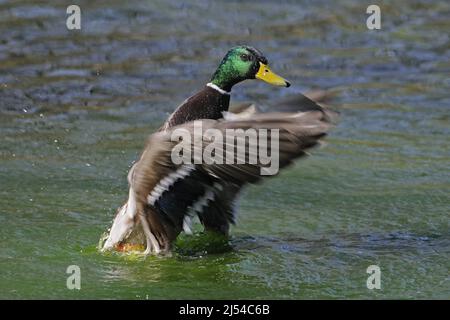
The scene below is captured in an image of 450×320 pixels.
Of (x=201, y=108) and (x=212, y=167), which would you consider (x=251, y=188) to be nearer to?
(x=201, y=108)

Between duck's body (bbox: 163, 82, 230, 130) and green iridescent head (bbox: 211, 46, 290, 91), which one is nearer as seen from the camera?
duck's body (bbox: 163, 82, 230, 130)

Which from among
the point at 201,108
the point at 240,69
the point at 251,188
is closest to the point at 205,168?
the point at 201,108

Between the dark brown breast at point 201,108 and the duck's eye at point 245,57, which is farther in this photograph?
the duck's eye at point 245,57

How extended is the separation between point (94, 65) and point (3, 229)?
4.78 metres

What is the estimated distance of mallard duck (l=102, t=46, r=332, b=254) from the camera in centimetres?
566

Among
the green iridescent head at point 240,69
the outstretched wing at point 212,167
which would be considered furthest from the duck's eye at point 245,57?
the outstretched wing at point 212,167

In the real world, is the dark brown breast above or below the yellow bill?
below

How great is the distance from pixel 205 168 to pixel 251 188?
1.98 metres

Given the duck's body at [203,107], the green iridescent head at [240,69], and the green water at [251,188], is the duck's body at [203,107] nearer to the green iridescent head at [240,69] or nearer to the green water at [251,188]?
the green iridescent head at [240,69]

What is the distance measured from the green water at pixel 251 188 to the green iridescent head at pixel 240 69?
3.09 feet

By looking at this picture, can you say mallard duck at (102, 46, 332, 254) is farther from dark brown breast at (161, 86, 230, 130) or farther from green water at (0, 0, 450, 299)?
green water at (0, 0, 450, 299)

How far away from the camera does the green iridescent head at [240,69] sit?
22.4 ft

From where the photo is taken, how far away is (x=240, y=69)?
271 inches

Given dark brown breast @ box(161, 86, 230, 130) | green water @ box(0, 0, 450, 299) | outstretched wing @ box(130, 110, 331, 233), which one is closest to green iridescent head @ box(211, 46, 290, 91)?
dark brown breast @ box(161, 86, 230, 130)
